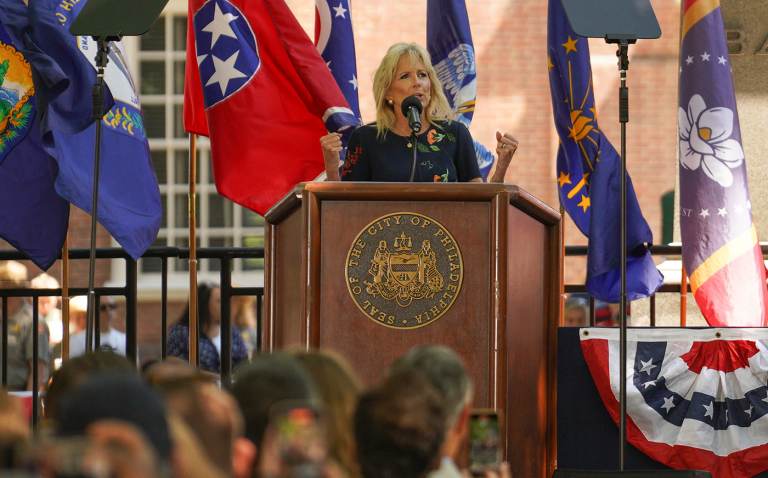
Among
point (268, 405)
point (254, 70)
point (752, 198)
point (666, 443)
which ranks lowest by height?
point (666, 443)

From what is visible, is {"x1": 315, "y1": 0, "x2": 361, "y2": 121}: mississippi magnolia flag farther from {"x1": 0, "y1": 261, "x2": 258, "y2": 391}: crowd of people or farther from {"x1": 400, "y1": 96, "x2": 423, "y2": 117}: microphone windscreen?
{"x1": 400, "y1": 96, "x2": 423, "y2": 117}: microphone windscreen

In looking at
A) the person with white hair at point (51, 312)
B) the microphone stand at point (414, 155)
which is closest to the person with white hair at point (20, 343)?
the person with white hair at point (51, 312)

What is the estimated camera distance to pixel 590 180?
308 inches

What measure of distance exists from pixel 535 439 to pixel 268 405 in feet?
10.4

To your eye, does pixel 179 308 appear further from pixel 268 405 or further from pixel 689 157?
pixel 268 405

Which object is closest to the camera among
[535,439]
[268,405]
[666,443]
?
[268,405]

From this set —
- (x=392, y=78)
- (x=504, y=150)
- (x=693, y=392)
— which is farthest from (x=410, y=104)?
(x=693, y=392)

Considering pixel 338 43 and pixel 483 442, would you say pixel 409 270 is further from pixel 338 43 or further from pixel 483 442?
pixel 338 43

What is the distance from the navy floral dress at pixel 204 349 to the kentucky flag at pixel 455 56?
1692 millimetres

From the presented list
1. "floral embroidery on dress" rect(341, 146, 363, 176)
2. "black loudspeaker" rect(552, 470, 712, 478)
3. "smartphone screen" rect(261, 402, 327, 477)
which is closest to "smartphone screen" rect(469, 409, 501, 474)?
"smartphone screen" rect(261, 402, 327, 477)

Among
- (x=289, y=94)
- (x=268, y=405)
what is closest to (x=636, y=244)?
(x=289, y=94)

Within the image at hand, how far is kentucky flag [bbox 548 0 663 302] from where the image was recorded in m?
7.57

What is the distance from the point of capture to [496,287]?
510 cm

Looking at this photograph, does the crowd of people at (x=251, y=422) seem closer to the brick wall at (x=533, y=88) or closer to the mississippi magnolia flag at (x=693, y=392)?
the mississippi magnolia flag at (x=693, y=392)
